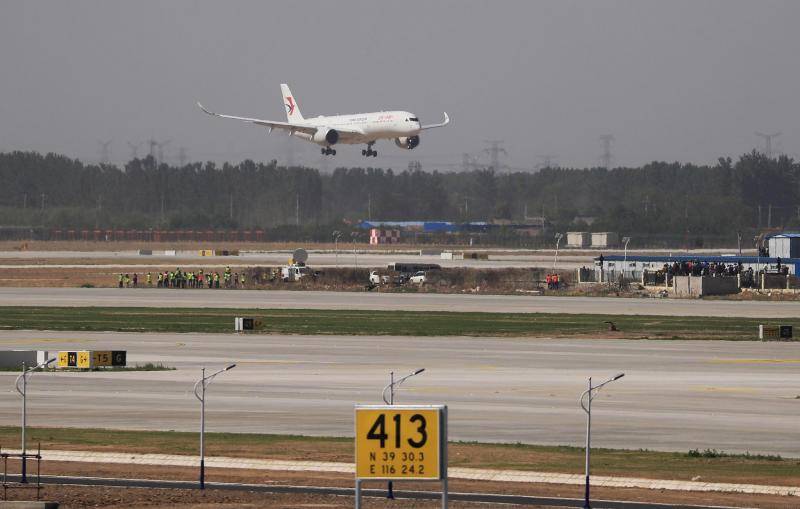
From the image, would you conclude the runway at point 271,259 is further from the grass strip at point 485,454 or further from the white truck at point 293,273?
the grass strip at point 485,454

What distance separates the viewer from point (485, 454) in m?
38.3

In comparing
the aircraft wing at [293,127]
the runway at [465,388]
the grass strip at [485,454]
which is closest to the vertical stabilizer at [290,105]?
the aircraft wing at [293,127]

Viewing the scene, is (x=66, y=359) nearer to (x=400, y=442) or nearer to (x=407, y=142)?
(x=400, y=442)

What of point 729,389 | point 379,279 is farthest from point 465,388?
point 379,279

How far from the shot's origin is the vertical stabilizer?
176000 millimetres

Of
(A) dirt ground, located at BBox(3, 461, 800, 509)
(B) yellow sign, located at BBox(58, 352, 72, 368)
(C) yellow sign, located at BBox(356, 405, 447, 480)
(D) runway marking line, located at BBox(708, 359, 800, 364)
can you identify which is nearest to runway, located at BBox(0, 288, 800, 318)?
(D) runway marking line, located at BBox(708, 359, 800, 364)

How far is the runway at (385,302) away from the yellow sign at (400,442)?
72.7 m

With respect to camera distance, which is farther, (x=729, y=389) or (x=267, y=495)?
(x=729, y=389)

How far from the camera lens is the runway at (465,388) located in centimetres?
4322

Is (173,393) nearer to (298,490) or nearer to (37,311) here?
(298,490)

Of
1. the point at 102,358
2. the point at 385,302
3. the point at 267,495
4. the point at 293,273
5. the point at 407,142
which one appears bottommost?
the point at 267,495

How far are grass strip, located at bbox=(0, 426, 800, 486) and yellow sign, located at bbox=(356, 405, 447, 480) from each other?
48.2ft

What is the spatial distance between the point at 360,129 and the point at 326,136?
12.7 ft

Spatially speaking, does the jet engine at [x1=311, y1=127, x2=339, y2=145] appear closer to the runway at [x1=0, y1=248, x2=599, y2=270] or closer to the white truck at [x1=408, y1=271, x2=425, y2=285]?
the runway at [x1=0, y1=248, x2=599, y2=270]
